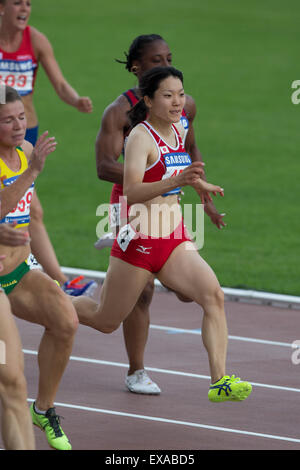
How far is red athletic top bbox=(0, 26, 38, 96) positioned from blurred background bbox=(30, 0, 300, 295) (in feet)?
10.1

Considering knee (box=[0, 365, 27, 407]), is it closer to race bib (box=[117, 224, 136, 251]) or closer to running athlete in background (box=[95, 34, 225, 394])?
race bib (box=[117, 224, 136, 251])

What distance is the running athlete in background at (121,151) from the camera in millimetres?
9844

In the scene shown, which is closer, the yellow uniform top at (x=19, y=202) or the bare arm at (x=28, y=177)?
the bare arm at (x=28, y=177)

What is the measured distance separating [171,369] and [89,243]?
20.3 ft

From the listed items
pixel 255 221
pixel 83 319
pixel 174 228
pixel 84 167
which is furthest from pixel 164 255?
pixel 84 167

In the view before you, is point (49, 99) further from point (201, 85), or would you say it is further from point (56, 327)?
point (56, 327)

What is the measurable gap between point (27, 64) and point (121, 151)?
3.02m

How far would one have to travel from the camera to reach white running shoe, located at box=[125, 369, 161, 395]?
9.84 meters

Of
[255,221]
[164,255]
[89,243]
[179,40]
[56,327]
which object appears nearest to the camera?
[56,327]

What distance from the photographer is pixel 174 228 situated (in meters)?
9.11

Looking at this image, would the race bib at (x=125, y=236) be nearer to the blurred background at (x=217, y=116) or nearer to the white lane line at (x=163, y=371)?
the white lane line at (x=163, y=371)

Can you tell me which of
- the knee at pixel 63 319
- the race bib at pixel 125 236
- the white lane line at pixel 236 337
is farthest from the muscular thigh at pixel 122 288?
the white lane line at pixel 236 337

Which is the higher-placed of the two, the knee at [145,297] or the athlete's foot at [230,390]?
the knee at [145,297]

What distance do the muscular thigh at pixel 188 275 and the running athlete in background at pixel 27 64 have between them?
3.28m
